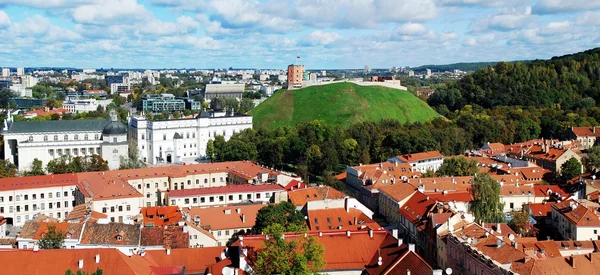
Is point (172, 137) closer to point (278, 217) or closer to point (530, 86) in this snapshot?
point (278, 217)

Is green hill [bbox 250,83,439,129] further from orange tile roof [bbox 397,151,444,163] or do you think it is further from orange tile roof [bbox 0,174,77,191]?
orange tile roof [bbox 0,174,77,191]

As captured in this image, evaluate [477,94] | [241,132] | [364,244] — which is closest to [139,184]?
[241,132]

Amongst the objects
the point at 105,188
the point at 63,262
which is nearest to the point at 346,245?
the point at 63,262

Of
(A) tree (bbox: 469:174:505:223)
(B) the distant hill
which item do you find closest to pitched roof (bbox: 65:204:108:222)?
(A) tree (bbox: 469:174:505:223)

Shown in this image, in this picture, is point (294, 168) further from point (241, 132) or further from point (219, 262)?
point (219, 262)

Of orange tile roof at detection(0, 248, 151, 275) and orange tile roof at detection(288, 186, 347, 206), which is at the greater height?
orange tile roof at detection(0, 248, 151, 275)
